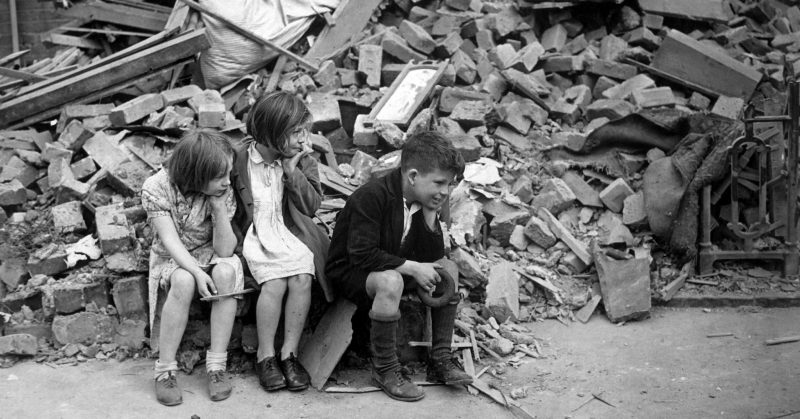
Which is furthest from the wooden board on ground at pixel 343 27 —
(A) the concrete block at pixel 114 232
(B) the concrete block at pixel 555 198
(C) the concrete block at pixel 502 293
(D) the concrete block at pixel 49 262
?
(D) the concrete block at pixel 49 262

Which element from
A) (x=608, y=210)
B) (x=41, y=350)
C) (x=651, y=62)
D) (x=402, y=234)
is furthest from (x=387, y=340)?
(x=651, y=62)

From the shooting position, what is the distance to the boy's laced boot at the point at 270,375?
14.2ft

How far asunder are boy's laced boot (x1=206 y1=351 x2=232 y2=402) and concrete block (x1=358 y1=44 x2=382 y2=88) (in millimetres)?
3603

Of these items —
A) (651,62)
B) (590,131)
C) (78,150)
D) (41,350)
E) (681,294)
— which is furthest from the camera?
(651,62)

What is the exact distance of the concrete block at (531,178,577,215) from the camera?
20.2ft

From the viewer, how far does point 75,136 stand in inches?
239

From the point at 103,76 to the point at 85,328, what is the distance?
2.50 metres

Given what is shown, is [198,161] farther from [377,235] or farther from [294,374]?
[294,374]

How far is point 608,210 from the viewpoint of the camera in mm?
6246

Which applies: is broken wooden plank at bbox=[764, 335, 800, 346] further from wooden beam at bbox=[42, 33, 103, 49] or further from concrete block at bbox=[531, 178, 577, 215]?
wooden beam at bbox=[42, 33, 103, 49]

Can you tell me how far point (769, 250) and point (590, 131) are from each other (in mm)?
1638

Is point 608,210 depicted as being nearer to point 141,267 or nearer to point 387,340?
point 387,340

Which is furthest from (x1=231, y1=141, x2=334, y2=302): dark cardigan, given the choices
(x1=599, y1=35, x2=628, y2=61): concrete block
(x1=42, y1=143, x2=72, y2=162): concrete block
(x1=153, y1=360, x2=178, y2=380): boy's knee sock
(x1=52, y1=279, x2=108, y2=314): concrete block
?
(x1=599, y1=35, x2=628, y2=61): concrete block

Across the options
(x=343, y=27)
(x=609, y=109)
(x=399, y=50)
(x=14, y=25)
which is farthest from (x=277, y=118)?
(x=14, y=25)
